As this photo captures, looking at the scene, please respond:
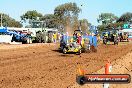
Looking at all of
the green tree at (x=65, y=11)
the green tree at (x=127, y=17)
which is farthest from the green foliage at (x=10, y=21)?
the green tree at (x=127, y=17)

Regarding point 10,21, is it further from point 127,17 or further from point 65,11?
point 127,17

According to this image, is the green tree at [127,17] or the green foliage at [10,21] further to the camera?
the green tree at [127,17]

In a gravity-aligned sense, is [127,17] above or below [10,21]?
above

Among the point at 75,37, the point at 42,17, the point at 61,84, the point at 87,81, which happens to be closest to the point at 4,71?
the point at 61,84

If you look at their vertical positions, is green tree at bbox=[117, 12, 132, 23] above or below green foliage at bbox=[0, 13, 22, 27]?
above

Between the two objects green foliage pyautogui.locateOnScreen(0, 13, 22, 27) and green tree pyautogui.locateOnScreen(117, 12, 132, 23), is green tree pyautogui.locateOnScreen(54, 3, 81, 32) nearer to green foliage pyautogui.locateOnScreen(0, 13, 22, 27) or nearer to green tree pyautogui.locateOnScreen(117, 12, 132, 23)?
green foliage pyautogui.locateOnScreen(0, 13, 22, 27)

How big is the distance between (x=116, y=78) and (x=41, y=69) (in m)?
11.2

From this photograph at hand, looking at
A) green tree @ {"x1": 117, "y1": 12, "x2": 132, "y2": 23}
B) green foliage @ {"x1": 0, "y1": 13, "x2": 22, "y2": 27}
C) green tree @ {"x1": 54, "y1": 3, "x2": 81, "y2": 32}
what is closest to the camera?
green tree @ {"x1": 54, "y1": 3, "x2": 81, "y2": 32}

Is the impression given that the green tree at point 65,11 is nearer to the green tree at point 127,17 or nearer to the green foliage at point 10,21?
the green foliage at point 10,21

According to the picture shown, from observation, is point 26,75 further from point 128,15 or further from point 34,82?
point 128,15

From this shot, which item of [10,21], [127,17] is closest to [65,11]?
[10,21]

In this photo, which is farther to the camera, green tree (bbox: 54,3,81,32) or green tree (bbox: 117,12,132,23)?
green tree (bbox: 117,12,132,23)

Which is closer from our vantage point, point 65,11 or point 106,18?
point 65,11

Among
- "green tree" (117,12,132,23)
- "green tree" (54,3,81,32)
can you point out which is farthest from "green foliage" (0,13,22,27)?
"green tree" (117,12,132,23)
